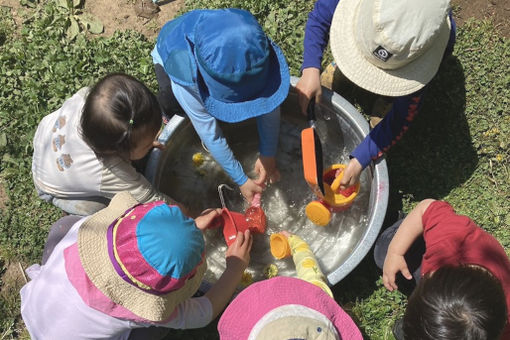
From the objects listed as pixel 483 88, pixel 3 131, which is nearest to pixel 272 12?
pixel 483 88

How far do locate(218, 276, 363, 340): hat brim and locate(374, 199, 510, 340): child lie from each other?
22 centimetres

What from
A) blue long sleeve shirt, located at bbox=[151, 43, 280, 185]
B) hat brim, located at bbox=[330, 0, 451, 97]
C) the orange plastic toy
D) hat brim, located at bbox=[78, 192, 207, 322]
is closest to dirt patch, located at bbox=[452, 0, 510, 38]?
hat brim, located at bbox=[330, 0, 451, 97]

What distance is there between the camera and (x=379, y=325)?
2311 mm

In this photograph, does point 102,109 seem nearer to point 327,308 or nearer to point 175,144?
point 175,144

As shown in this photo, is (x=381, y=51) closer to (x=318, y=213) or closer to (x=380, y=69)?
(x=380, y=69)

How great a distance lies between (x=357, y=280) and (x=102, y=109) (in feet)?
4.62

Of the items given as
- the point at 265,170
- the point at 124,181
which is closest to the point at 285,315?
the point at 124,181

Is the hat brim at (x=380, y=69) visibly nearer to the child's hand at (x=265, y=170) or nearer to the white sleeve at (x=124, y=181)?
the child's hand at (x=265, y=170)

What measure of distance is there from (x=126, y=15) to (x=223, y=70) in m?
1.49

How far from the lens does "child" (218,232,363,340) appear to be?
134cm

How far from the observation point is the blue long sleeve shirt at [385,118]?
6.62ft

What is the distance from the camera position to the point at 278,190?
8.21ft

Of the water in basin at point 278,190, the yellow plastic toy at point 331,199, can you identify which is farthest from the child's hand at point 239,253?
the yellow plastic toy at point 331,199

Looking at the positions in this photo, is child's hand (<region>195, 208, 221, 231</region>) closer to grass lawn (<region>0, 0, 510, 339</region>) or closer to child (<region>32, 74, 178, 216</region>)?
child (<region>32, 74, 178, 216</region>)
